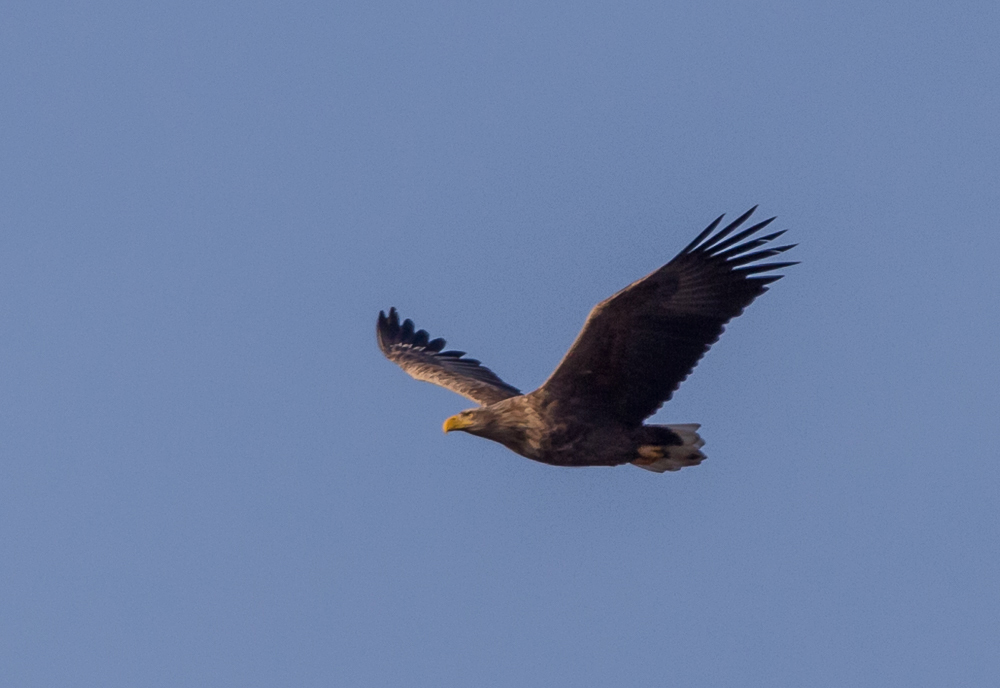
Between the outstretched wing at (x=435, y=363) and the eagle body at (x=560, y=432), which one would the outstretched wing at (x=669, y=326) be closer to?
the eagle body at (x=560, y=432)

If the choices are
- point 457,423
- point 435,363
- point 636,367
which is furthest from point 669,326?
point 435,363

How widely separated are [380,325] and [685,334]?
4.79m

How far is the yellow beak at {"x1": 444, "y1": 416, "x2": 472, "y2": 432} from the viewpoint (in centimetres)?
1123

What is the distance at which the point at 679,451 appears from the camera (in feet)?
37.0

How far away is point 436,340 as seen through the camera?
14633mm

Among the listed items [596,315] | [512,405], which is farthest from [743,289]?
[512,405]

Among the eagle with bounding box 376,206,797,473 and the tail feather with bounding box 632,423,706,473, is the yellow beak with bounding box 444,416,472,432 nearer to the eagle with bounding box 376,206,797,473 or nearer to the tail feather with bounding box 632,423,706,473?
the eagle with bounding box 376,206,797,473

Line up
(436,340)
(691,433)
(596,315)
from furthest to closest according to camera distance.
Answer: (436,340)
(691,433)
(596,315)

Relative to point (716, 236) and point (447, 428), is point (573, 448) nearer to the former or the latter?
point (447, 428)

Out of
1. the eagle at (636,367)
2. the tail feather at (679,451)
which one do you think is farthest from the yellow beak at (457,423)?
the tail feather at (679,451)

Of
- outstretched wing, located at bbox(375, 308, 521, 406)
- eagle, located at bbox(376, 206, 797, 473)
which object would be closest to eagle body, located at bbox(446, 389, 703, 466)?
eagle, located at bbox(376, 206, 797, 473)

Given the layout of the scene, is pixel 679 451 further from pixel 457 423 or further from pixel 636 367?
pixel 457 423

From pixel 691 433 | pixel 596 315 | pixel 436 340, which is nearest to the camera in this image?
pixel 596 315

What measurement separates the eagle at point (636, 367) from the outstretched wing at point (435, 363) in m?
1.82
